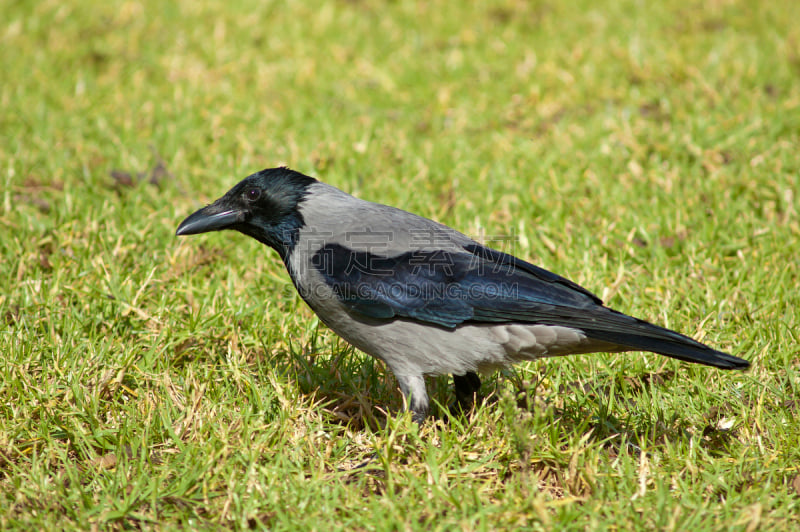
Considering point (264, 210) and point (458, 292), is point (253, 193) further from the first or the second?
point (458, 292)

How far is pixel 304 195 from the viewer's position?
160 inches

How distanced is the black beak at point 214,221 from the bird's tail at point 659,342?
192 centimetres

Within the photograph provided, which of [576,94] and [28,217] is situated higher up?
[576,94]

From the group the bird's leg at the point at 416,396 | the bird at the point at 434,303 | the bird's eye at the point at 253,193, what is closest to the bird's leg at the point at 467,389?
the bird at the point at 434,303

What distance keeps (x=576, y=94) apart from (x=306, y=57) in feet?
9.78

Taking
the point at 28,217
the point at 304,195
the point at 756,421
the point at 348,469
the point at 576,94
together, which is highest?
the point at 576,94

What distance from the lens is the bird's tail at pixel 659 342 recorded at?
323 cm

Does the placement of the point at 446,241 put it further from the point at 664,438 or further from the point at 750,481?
the point at 750,481

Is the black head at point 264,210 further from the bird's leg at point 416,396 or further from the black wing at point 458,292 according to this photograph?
the bird's leg at point 416,396

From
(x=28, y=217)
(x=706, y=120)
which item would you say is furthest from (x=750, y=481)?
(x=28, y=217)

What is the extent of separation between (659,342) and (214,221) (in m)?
2.35

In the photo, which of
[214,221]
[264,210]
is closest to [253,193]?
[264,210]

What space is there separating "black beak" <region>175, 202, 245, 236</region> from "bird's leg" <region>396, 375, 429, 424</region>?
49.1 inches

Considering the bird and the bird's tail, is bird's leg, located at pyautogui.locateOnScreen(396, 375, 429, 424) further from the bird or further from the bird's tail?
the bird's tail
